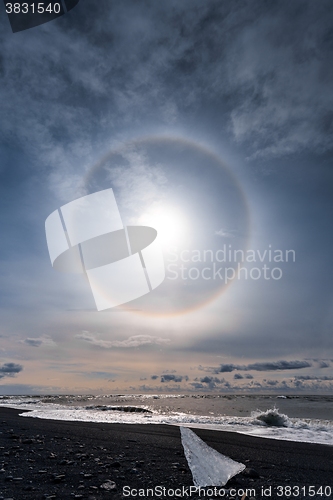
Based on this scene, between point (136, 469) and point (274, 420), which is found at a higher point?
point (136, 469)

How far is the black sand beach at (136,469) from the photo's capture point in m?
5.92

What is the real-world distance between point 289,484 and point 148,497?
3119 millimetres

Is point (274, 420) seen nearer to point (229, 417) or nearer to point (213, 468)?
point (229, 417)

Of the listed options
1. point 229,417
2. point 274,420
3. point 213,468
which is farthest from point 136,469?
point 229,417

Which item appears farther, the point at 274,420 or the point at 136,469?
the point at 274,420

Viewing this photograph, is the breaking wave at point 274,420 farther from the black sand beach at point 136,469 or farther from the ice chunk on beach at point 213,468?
the ice chunk on beach at point 213,468

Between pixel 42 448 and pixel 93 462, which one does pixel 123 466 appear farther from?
pixel 42 448

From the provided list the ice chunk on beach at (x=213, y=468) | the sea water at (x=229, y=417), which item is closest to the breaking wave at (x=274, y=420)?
the sea water at (x=229, y=417)

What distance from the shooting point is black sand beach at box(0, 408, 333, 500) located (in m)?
5.92

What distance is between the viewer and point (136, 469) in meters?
7.49

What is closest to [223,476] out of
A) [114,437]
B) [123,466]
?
[123,466]

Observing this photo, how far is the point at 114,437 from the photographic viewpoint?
13.4 m

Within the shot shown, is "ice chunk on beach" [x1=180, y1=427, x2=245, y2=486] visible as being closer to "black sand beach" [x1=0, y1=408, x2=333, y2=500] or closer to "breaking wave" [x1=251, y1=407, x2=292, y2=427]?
"black sand beach" [x1=0, y1=408, x2=333, y2=500]

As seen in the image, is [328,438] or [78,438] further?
[328,438]
